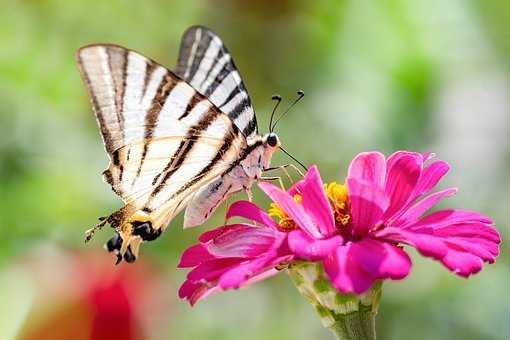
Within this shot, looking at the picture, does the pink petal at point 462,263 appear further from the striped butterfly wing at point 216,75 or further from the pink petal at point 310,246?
the striped butterfly wing at point 216,75

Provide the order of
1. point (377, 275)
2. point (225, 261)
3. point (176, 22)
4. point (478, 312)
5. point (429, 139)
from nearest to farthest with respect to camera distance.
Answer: point (377, 275) → point (225, 261) → point (478, 312) → point (429, 139) → point (176, 22)

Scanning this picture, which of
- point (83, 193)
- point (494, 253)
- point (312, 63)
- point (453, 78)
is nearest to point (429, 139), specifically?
point (453, 78)

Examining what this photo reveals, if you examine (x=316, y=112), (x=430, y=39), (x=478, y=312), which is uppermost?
(x=430, y=39)

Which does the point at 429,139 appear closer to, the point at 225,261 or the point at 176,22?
the point at 176,22

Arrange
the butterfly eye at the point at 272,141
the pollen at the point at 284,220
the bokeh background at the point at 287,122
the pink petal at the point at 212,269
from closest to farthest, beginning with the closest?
the pink petal at the point at 212,269 → the pollen at the point at 284,220 → the butterfly eye at the point at 272,141 → the bokeh background at the point at 287,122

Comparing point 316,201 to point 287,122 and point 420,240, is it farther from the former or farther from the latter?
point 287,122

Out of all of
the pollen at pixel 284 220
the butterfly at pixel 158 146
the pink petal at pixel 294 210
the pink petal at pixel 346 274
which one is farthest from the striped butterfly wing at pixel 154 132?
the pink petal at pixel 346 274
